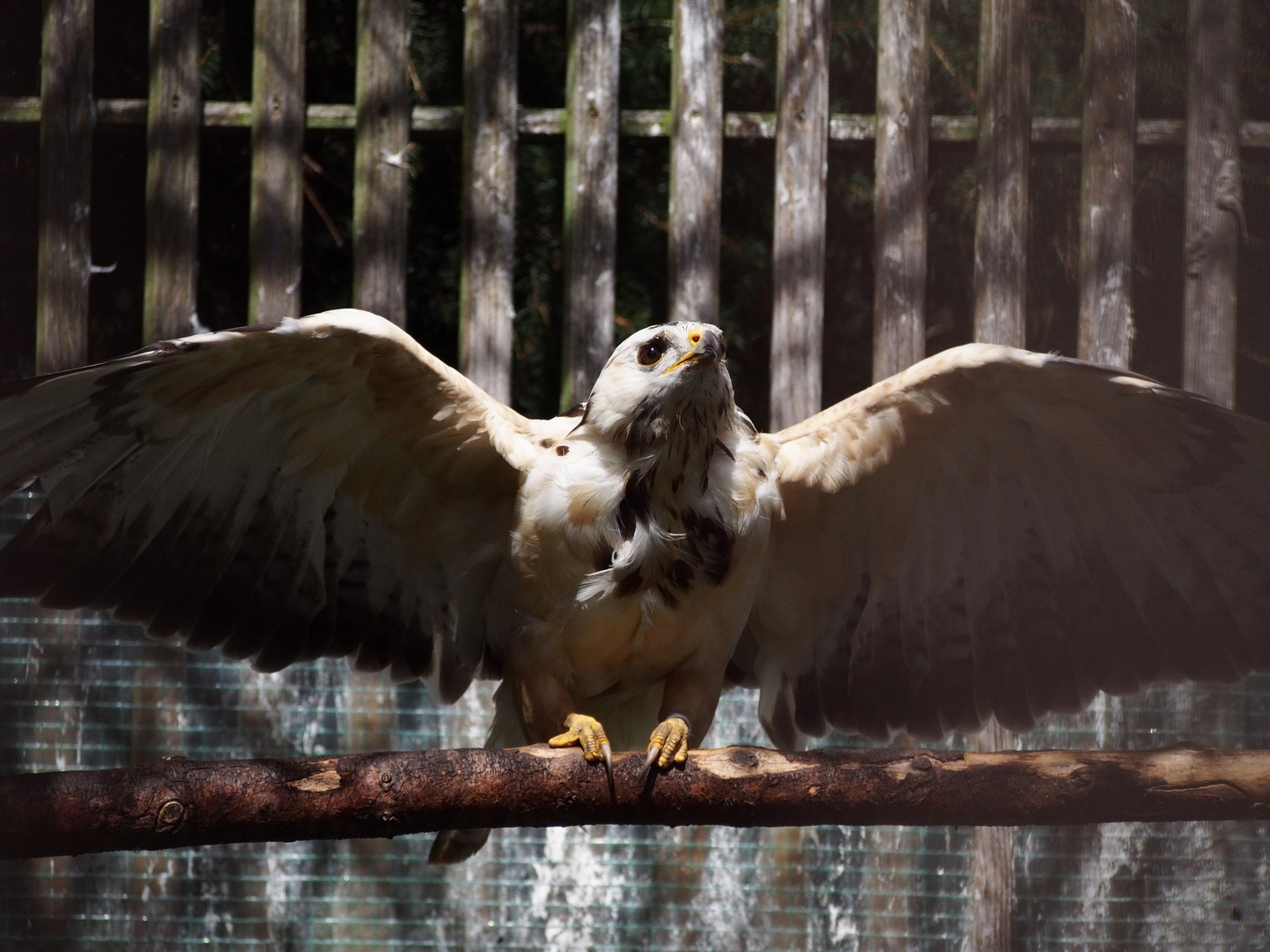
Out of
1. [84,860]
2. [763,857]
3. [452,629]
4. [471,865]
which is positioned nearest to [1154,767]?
[763,857]

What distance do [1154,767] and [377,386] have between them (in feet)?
5.65

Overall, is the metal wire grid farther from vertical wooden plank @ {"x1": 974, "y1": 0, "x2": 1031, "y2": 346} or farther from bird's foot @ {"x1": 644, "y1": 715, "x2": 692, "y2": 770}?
vertical wooden plank @ {"x1": 974, "y1": 0, "x2": 1031, "y2": 346}

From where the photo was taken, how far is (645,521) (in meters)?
2.55

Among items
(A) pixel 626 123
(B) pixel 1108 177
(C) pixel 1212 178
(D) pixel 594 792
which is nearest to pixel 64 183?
(A) pixel 626 123

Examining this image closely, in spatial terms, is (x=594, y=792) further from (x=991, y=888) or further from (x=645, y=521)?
(x=991, y=888)

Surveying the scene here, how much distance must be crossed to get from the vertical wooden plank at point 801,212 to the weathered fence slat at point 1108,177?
763 mm

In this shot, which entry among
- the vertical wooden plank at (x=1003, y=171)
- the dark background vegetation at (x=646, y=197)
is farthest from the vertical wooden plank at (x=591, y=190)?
the vertical wooden plank at (x=1003, y=171)

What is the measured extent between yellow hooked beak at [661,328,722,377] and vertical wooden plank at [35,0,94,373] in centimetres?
185

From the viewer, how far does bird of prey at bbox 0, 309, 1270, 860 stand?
2.46m

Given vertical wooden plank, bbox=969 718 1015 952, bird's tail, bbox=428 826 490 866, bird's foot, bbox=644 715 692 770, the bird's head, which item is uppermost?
the bird's head

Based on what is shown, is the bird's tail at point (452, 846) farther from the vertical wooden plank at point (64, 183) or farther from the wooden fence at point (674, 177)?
the vertical wooden plank at point (64, 183)

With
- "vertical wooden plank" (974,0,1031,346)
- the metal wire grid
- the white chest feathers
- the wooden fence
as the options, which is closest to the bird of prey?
the white chest feathers

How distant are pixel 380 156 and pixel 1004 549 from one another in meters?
2.02

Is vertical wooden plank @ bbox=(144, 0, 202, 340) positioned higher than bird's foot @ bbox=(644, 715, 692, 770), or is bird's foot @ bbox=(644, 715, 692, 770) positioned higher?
vertical wooden plank @ bbox=(144, 0, 202, 340)
